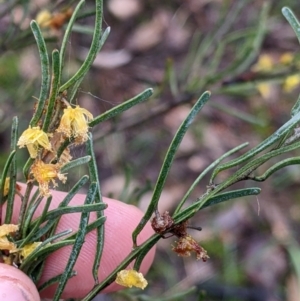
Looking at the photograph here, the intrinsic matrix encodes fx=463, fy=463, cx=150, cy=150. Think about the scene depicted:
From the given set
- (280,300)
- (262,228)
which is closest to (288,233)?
(262,228)

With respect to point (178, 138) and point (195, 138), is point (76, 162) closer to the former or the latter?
point (178, 138)

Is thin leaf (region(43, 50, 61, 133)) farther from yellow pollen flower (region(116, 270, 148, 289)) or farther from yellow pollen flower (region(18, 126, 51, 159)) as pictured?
yellow pollen flower (region(116, 270, 148, 289))

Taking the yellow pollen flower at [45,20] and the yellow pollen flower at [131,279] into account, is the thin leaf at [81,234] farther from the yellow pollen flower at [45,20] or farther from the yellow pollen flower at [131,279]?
the yellow pollen flower at [45,20]

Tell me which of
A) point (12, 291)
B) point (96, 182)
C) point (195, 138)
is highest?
point (96, 182)

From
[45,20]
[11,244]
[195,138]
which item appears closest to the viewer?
[11,244]

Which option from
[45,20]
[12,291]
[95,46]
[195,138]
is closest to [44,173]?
[95,46]

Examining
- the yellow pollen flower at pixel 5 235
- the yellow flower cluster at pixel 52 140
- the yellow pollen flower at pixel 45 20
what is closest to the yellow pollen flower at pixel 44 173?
the yellow flower cluster at pixel 52 140
